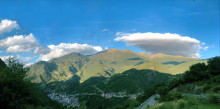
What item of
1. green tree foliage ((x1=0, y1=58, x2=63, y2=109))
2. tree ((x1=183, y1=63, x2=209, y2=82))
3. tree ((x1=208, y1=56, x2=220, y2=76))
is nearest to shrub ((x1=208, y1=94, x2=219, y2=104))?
green tree foliage ((x1=0, y1=58, x2=63, y2=109))

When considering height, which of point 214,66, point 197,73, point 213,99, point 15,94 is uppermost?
point 214,66

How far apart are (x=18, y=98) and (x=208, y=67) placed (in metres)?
41.5

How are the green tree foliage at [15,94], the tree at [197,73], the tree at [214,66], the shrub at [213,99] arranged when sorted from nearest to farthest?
1. the green tree foliage at [15,94]
2. the shrub at [213,99]
3. the tree at [214,66]
4. the tree at [197,73]

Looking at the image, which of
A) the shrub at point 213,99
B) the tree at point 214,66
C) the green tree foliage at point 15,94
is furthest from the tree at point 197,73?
the green tree foliage at point 15,94

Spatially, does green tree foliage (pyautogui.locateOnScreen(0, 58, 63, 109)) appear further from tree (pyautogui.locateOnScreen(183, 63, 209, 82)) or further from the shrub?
tree (pyautogui.locateOnScreen(183, 63, 209, 82))

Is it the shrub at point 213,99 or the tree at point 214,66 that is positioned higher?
the tree at point 214,66

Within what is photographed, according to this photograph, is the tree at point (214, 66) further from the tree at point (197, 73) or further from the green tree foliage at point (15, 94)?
the green tree foliage at point (15, 94)

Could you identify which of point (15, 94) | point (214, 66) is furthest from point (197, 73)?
point (15, 94)

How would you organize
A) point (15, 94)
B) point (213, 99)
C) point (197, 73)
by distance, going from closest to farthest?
point (15, 94) → point (213, 99) → point (197, 73)

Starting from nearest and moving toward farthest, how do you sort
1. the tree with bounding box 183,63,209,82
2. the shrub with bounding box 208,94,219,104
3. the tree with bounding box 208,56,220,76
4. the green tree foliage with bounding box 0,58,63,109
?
1. the green tree foliage with bounding box 0,58,63,109
2. the shrub with bounding box 208,94,219,104
3. the tree with bounding box 208,56,220,76
4. the tree with bounding box 183,63,209,82

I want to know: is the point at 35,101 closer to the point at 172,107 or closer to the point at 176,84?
the point at 172,107

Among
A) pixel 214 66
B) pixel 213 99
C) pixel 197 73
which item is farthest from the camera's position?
pixel 197 73

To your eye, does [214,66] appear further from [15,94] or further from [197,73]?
[15,94]

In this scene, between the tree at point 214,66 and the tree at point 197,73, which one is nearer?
the tree at point 214,66
